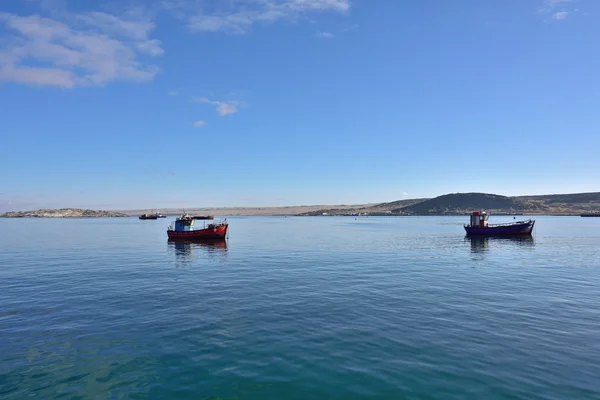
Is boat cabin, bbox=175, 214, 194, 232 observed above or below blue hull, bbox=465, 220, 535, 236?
above

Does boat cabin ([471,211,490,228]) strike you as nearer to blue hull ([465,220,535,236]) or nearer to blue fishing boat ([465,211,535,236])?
blue fishing boat ([465,211,535,236])

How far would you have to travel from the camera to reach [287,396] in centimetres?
1018

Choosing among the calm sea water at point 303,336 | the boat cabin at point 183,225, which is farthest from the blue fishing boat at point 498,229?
the boat cabin at point 183,225

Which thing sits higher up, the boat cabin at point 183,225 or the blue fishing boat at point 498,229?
the boat cabin at point 183,225

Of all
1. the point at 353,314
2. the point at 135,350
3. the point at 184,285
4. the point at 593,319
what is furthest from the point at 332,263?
the point at 135,350

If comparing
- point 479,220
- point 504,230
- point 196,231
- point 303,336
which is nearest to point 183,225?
point 196,231

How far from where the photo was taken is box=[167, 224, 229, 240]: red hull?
66562 mm

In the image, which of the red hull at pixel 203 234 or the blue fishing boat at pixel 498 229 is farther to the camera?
the blue fishing boat at pixel 498 229

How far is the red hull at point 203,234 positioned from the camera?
2621 inches

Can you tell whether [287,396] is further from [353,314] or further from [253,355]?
[353,314]

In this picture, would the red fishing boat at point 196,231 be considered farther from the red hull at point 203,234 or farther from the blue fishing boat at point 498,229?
the blue fishing boat at point 498,229

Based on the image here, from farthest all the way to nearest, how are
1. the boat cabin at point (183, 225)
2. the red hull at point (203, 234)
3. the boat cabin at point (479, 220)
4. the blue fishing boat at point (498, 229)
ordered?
A: the boat cabin at point (479, 220) < the blue fishing boat at point (498, 229) < the boat cabin at point (183, 225) < the red hull at point (203, 234)

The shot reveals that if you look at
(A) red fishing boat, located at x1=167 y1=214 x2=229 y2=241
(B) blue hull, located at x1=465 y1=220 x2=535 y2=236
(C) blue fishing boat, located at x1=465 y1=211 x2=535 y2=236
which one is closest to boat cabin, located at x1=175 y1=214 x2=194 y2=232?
(A) red fishing boat, located at x1=167 y1=214 x2=229 y2=241

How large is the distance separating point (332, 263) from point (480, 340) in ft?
78.8
